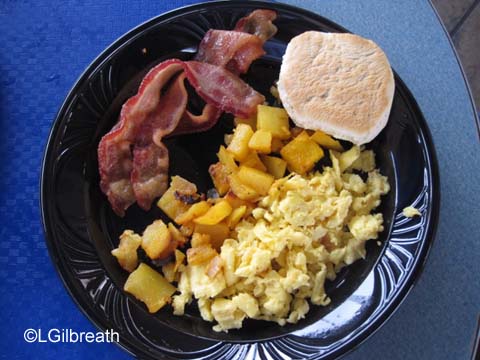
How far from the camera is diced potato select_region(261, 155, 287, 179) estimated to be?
1.71 metres

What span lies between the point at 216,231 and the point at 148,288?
261mm

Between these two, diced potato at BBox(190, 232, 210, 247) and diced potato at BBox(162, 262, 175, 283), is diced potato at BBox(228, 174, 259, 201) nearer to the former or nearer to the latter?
diced potato at BBox(190, 232, 210, 247)

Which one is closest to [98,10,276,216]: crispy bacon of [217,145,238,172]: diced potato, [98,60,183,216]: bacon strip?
[98,60,183,216]: bacon strip

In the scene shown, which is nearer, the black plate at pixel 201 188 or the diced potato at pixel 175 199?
the black plate at pixel 201 188

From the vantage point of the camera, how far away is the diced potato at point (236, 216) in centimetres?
166

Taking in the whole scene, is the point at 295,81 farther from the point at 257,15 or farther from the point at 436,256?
the point at 436,256

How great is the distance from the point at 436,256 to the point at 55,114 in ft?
4.26

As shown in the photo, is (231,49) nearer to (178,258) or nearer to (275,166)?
(275,166)

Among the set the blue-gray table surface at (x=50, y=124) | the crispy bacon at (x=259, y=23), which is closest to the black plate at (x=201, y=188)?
the crispy bacon at (x=259, y=23)

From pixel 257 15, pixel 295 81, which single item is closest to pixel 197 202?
pixel 295 81

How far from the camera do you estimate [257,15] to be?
5.79 ft

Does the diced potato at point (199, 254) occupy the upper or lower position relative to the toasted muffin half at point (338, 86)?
lower

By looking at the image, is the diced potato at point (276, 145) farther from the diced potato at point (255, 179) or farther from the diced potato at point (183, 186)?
the diced potato at point (183, 186)

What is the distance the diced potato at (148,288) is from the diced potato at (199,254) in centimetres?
12
